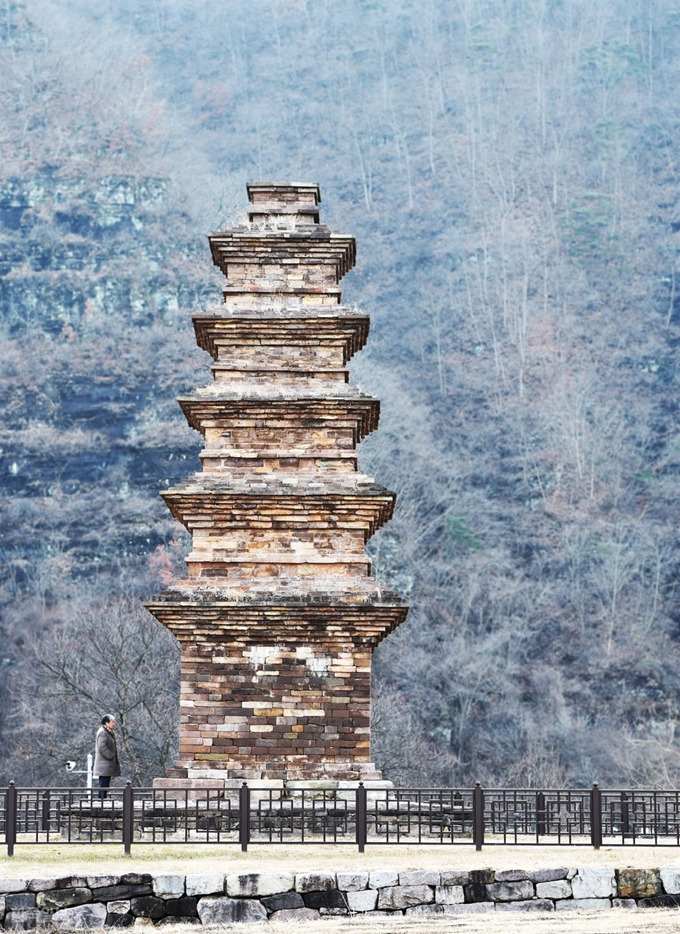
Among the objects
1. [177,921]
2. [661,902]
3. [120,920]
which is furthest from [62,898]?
[661,902]

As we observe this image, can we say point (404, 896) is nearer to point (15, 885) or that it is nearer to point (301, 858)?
point (301, 858)

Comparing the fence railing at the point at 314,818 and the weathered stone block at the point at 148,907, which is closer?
the weathered stone block at the point at 148,907

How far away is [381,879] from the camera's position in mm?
15734

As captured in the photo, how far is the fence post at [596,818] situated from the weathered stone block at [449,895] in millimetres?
2612

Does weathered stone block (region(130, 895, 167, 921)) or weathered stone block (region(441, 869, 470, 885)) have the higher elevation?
weathered stone block (region(441, 869, 470, 885))

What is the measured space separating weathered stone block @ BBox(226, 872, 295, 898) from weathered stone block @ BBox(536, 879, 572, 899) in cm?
267

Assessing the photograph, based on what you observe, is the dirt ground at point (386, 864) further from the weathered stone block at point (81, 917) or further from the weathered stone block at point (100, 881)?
the weathered stone block at point (81, 917)

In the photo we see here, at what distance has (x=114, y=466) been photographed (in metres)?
71.2

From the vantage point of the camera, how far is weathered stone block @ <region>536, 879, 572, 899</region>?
627 inches

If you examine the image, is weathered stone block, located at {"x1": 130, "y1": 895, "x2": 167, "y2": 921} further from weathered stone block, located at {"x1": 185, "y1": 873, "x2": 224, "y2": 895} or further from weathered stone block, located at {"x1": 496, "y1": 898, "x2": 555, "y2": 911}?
weathered stone block, located at {"x1": 496, "y1": 898, "x2": 555, "y2": 911}

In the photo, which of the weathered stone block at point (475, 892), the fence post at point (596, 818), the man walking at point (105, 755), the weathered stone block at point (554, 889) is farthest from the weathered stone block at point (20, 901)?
the fence post at point (596, 818)

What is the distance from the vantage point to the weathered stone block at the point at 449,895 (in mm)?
15750

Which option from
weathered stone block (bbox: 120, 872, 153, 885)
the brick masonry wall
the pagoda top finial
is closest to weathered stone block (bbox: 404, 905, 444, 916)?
weathered stone block (bbox: 120, 872, 153, 885)

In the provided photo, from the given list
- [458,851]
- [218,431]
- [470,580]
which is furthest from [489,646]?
[458,851]
